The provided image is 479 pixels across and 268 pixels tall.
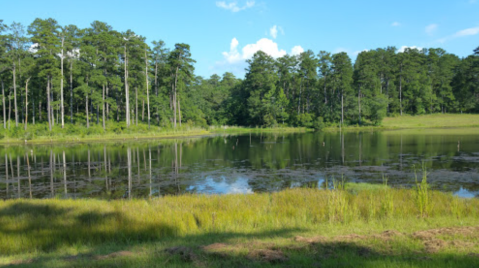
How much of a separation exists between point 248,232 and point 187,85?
85748 mm

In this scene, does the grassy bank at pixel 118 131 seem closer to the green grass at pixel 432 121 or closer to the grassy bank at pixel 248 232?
the green grass at pixel 432 121

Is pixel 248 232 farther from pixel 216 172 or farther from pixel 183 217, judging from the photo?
pixel 216 172

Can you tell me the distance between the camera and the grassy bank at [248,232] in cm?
606

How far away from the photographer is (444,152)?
28.4 m

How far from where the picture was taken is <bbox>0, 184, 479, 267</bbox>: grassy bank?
606 centimetres

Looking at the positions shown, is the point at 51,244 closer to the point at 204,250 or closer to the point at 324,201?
the point at 204,250

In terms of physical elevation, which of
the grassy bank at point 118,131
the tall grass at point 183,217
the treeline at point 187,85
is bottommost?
the tall grass at point 183,217

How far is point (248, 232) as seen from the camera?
8484 mm

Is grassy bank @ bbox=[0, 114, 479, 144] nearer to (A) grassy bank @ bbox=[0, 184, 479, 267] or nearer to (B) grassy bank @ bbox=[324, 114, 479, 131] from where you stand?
(B) grassy bank @ bbox=[324, 114, 479, 131]

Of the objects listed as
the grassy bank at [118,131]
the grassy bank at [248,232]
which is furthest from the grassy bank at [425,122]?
the grassy bank at [248,232]

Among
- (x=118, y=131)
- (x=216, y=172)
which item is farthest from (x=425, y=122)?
(x=216, y=172)

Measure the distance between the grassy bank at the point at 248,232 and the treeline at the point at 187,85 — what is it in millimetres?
46620

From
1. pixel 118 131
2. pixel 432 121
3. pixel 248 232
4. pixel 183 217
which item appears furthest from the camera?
pixel 432 121

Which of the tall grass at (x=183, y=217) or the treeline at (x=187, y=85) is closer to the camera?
the tall grass at (x=183, y=217)
